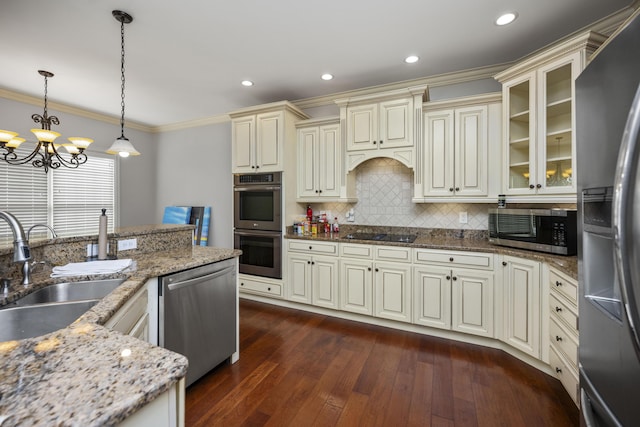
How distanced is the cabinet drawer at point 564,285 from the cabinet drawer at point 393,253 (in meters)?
1.09

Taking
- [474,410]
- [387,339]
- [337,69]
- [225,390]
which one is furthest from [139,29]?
[474,410]

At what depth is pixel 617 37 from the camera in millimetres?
820

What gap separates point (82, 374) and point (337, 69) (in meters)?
3.09

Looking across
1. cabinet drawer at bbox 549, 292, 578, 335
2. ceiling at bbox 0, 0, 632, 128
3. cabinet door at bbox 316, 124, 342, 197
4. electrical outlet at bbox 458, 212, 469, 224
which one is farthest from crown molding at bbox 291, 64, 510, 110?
cabinet drawer at bbox 549, 292, 578, 335

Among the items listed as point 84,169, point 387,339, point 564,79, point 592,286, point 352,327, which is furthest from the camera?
point 84,169

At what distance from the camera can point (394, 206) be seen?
338cm

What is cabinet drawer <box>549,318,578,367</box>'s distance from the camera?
66.5 inches

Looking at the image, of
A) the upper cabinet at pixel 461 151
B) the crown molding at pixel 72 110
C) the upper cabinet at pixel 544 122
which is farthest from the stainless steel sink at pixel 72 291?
the crown molding at pixel 72 110

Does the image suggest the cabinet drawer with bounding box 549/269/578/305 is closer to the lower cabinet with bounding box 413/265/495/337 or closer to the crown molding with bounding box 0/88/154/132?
the lower cabinet with bounding box 413/265/495/337

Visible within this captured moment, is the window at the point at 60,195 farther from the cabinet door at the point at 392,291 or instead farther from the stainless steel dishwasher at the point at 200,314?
the cabinet door at the point at 392,291

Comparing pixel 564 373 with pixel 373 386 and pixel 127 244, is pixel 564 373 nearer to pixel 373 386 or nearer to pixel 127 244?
pixel 373 386

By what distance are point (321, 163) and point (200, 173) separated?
8.21 feet

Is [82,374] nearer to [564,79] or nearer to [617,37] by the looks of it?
[617,37]

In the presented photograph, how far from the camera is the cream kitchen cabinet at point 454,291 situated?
2.46m
